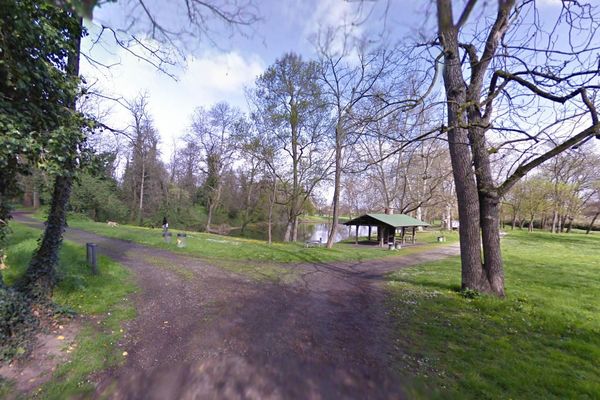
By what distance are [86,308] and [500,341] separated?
288 inches

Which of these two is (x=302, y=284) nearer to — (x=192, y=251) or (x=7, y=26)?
(x=192, y=251)

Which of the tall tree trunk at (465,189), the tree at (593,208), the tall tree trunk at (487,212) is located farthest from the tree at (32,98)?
the tree at (593,208)

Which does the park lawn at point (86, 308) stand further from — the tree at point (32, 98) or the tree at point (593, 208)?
the tree at point (593, 208)

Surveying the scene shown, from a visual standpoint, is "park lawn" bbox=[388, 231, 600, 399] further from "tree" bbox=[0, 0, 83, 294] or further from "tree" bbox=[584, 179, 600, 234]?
"tree" bbox=[584, 179, 600, 234]

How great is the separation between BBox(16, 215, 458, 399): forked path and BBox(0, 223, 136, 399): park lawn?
0.21 meters

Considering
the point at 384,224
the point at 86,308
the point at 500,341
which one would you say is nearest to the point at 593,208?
the point at 384,224

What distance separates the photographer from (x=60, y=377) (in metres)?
3.02

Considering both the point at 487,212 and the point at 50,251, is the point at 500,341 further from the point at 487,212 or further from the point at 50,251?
the point at 50,251

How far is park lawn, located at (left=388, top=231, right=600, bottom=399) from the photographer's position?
3062 millimetres

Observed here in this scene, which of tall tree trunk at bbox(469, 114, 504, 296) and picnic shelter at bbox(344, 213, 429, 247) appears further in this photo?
picnic shelter at bbox(344, 213, 429, 247)

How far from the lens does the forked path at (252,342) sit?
296 cm

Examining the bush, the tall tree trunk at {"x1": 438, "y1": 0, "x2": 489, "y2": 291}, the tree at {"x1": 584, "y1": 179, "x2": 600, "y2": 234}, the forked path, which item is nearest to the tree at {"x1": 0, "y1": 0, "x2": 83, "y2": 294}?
the bush

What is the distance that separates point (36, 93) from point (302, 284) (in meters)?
6.69

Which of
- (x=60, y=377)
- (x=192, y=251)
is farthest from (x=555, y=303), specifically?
(x=192, y=251)
